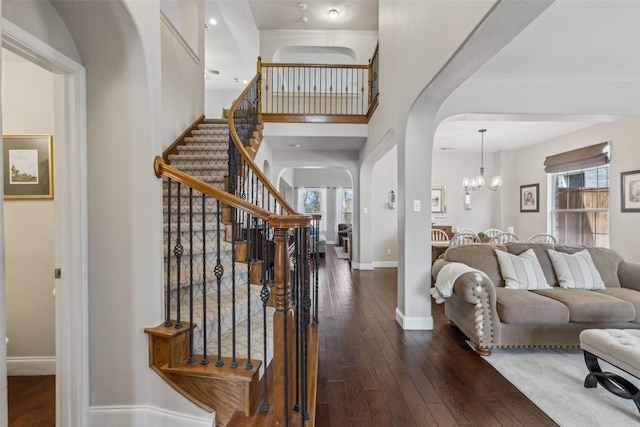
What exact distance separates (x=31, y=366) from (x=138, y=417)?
131 cm

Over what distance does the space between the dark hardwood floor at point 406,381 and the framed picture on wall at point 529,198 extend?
4703mm

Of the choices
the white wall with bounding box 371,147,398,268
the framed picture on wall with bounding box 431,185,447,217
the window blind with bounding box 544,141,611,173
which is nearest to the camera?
the window blind with bounding box 544,141,611,173

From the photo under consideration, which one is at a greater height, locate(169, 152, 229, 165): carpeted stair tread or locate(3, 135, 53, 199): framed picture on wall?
locate(169, 152, 229, 165): carpeted stair tread

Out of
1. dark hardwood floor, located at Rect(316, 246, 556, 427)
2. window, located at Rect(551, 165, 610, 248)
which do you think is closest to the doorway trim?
dark hardwood floor, located at Rect(316, 246, 556, 427)

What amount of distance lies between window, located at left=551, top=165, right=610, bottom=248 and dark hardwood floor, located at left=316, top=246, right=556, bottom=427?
3911 millimetres

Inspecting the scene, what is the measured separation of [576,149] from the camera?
5.34 meters

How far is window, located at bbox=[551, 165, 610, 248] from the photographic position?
4.93 meters

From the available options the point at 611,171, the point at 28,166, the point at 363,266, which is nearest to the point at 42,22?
the point at 28,166

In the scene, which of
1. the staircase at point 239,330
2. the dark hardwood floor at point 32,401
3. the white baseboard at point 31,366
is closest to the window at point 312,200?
the staircase at point 239,330

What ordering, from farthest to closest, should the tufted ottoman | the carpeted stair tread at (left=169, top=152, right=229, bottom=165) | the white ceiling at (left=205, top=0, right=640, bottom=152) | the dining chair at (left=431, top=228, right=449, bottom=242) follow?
1. the dining chair at (left=431, top=228, right=449, bottom=242)
2. the carpeted stair tread at (left=169, top=152, right=229, bottom=165)
3. the white ceiling at (left=205, top=0, right=640, bottom=152)
4. the tufted ottoman

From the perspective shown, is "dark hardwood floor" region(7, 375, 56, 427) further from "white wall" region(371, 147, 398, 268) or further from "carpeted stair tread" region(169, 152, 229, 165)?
"white wall" region(371, 147, 398, 268)

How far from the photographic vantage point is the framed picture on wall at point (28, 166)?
2238 millimetres

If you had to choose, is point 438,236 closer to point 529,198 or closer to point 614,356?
point 529,198

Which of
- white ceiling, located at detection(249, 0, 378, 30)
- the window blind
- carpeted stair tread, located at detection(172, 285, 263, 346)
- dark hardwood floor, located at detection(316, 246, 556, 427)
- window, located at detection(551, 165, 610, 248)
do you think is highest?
white ceiling, located at detection(249, 0, 378, 30)
